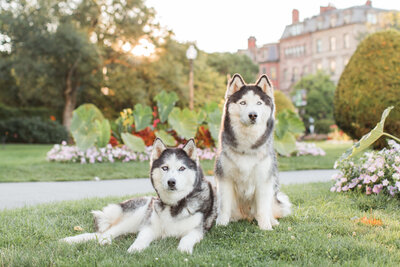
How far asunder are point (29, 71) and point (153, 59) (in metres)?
7.32

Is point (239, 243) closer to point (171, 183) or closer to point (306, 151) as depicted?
point (171, 183)

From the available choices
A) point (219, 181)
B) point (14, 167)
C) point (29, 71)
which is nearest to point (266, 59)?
point (29, 71)

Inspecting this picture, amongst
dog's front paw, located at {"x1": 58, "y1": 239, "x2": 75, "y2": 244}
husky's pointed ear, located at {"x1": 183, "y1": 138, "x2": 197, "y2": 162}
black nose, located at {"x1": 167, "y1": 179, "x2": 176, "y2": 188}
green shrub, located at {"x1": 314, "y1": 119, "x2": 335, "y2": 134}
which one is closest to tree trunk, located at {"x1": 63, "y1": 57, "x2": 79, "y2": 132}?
dog's front paw, located at {"x1": 58, "y1": 239, "x2": 75, "y2": 244}

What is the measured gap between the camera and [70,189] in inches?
285

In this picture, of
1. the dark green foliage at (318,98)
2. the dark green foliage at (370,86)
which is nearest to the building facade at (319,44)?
the dark green foliage at (318,98)

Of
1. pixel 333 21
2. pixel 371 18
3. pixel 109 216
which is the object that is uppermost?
pixel 333 21

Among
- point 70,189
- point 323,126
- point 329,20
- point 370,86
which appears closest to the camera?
point 70,189

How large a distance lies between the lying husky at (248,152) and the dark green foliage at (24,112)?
2281cm

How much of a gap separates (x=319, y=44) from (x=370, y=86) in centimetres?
4625

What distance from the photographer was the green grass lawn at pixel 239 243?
10.2ft

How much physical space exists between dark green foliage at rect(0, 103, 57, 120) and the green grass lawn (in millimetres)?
21039

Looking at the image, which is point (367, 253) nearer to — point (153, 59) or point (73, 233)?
point (73, 233)

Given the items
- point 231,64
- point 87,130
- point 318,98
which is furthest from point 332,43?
point 87,130

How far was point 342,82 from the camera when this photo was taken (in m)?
12.0
